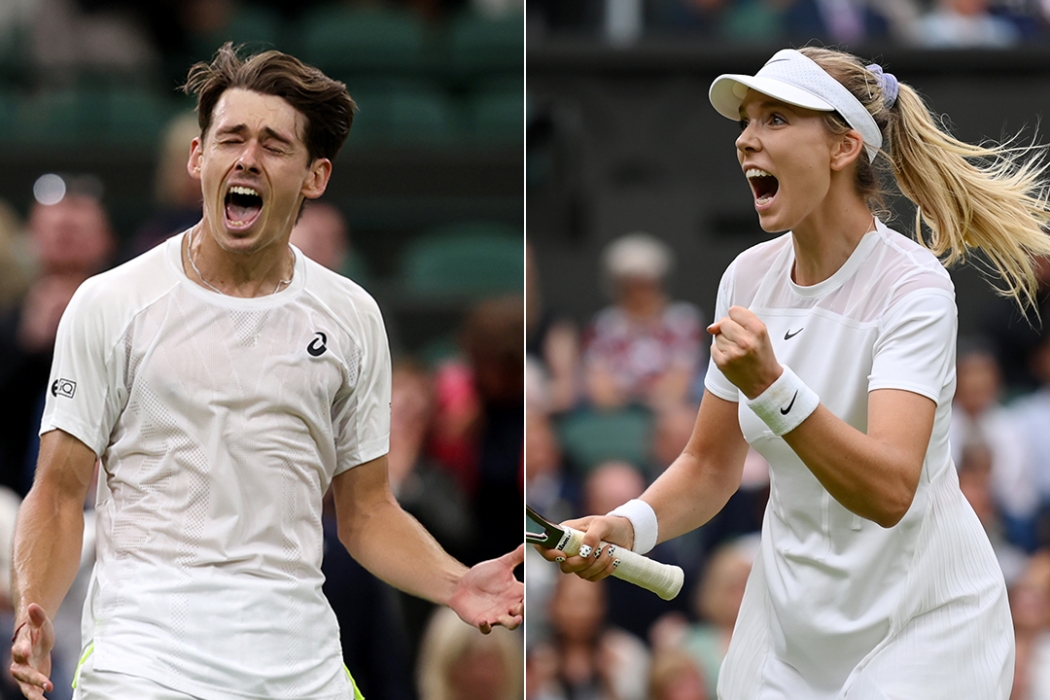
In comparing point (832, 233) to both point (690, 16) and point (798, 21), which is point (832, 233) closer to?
point (798, 21)

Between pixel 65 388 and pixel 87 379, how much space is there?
0.05 meters

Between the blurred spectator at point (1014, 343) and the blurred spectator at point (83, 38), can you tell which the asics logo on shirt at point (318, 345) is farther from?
the blurred spectator at point (83, 38)

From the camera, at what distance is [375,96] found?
10.6 meters

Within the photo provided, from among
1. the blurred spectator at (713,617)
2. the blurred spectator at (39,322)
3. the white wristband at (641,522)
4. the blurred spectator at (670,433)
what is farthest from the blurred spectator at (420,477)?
the white wristband at (641,522)

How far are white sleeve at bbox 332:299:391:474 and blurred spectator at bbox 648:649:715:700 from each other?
3.58m

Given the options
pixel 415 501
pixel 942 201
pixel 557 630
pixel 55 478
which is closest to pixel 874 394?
pixel 942 201

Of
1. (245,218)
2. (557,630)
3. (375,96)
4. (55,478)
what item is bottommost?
(557,630)

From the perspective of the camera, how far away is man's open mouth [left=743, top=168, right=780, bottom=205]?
133 inches

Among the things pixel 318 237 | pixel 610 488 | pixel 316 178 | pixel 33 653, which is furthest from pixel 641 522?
pixel 610 488

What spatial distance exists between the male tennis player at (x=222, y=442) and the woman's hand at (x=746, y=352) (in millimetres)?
767

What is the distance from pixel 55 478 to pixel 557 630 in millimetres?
4015

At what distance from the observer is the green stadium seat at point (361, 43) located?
35.6ft

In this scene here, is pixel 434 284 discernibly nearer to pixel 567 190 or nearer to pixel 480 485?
pixel 567 190

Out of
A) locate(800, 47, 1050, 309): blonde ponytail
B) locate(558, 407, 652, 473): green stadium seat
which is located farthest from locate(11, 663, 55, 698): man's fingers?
locate(558, 407, 652, 473): green stadium seat
